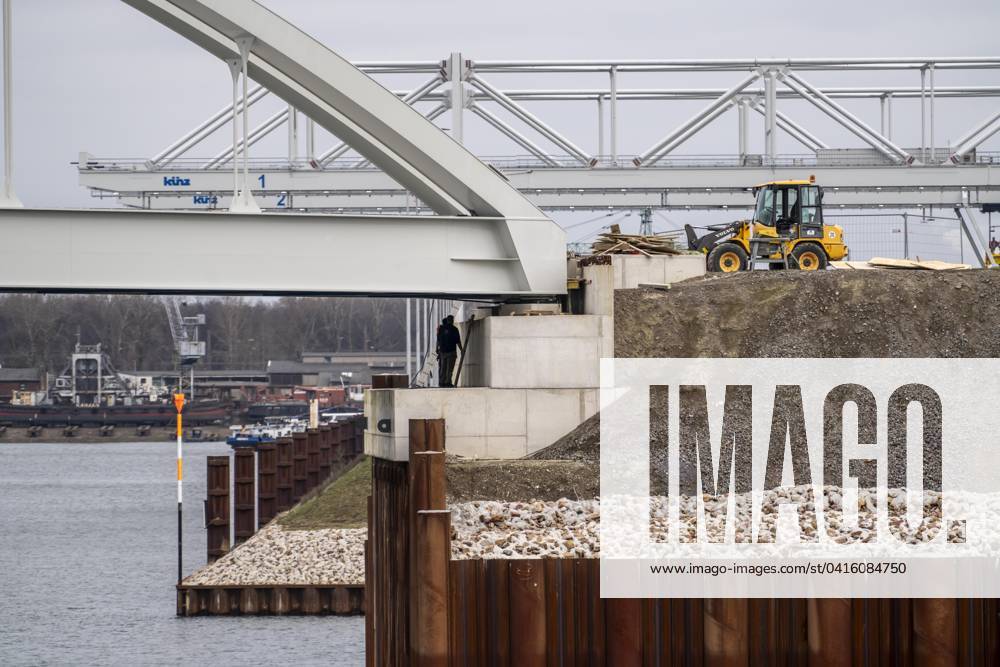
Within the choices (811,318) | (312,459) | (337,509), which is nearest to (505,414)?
(811,318)

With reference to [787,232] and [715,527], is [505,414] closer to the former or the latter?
[715,527]

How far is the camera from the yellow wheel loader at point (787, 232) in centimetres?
3503

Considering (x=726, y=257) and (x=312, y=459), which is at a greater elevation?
(x=726, y=257)

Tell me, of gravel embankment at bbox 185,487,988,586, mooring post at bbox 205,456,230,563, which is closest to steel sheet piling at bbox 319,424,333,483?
mooring post at bbox 205,456,230,563

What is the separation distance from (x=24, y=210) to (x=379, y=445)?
22.6 feet

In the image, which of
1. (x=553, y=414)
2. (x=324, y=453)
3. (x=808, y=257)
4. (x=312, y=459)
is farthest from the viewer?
(x=324, y=453)

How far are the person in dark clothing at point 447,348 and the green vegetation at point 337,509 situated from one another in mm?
22245

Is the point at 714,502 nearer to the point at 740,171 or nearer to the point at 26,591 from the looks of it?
the point at 26,591

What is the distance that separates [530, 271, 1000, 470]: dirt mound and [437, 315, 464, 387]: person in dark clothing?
3.39m

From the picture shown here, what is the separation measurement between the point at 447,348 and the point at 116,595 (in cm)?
2711

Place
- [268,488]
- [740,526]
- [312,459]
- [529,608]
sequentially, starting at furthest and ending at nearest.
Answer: [312,459] < [268,488] < [740,526] < [529,608]

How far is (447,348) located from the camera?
28000mm

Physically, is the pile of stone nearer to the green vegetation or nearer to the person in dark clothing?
the person in dark clothing

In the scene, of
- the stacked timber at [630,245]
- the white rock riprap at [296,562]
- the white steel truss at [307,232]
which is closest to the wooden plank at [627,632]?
the white steel truss at [307,232]
